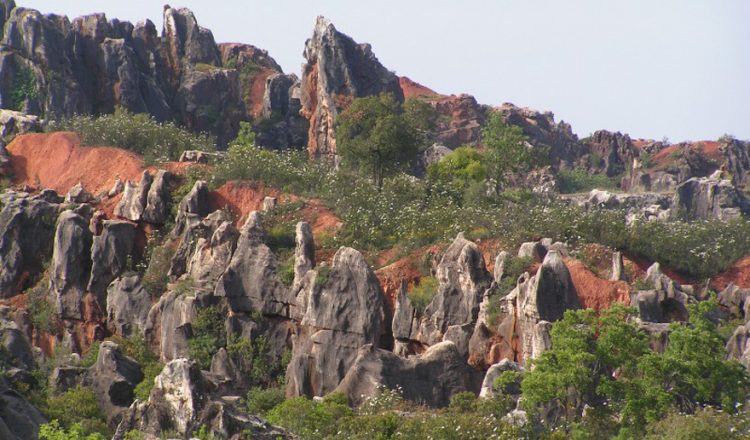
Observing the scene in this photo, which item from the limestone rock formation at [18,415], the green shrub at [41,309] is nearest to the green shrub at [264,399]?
the limestone rock formation at [18,415]

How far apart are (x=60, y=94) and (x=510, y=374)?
47.0 meters

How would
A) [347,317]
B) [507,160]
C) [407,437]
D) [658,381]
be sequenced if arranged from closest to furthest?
[407,437] → [658,381] → [347,317] → [507,160]

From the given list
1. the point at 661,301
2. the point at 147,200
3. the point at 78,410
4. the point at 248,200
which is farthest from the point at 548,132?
the point at 78,410

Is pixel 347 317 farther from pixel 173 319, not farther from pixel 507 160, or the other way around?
pixel 507 160

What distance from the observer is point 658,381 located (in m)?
25.1

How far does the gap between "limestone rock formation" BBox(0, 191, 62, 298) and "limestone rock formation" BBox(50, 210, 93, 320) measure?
1.82 meters

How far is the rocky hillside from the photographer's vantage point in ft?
81.7

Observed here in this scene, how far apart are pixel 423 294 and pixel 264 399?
19.0ft

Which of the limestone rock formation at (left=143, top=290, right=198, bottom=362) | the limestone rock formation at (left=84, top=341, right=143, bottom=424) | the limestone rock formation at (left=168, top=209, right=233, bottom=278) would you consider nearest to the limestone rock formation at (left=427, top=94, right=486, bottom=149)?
the limestone rock formation at (left=168, top=209, right=233, bottom=278)

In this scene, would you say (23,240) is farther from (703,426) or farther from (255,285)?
(703,426)

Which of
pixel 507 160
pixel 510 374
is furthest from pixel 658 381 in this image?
pixel 507 160

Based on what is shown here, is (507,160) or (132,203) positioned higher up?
(507,160)

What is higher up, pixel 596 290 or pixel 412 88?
pixel 412 88

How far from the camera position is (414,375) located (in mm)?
30328
